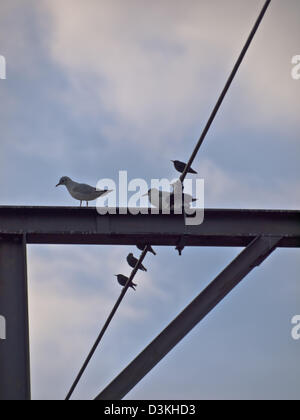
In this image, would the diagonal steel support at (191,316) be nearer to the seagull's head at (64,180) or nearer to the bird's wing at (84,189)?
the bird's wing at (84,189)

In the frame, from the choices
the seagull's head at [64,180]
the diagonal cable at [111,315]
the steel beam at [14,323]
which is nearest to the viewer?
the steel beam at [14,323]

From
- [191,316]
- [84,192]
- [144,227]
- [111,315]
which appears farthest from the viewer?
[84,192]

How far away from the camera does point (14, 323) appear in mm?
7781

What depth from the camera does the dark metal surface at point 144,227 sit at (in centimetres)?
837

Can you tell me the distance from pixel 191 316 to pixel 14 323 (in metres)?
1.45

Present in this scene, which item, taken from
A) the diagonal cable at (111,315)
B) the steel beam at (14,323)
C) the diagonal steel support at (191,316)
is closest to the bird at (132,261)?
the diagonal cable at (111,315)

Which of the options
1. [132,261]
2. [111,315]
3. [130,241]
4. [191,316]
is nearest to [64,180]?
[132,261]

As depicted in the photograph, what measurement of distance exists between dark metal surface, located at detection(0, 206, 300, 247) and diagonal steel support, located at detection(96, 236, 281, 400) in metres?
0.15

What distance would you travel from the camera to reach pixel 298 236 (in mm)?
8617

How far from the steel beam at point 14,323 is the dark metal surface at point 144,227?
27 centimetres

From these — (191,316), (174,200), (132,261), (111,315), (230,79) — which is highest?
(132,261)

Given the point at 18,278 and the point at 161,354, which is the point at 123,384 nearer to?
the point at 161,354

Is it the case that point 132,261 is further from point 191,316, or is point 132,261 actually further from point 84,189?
point 191,316
